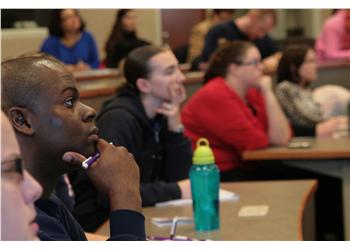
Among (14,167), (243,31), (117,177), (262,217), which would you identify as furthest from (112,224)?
(243,31)

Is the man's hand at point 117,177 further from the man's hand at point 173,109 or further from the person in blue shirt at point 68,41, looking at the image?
the person in blue shirt at point 68,41

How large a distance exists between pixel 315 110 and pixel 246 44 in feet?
3.20

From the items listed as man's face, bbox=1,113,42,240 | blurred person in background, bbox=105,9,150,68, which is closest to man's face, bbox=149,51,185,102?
man's face, bbox=1,113,42,240

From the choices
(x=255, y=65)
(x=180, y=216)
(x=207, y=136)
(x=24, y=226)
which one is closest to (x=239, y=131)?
(x=207, y=136)

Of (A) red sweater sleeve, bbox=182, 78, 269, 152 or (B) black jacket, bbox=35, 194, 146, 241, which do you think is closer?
(B) black jacket, bbox=35, 194, 146, 241

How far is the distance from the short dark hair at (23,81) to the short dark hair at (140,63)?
1.00m

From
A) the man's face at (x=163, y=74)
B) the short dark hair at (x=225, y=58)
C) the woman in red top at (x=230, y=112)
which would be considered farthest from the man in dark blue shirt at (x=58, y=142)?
the short dark hair at (x=225, y=58)

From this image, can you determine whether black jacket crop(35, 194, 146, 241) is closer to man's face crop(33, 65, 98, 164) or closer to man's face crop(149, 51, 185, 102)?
man's face crop(33, 65, 98, 164)

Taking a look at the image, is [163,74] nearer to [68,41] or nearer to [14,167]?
[14,167]

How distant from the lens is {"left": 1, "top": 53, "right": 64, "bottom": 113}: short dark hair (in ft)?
3.11

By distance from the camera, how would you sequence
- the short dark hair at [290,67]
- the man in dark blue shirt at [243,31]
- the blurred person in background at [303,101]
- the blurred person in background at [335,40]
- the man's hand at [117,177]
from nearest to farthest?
the man's hand at [117,177] → the blurred person in background at [303,101] → the short dark hair at [290,67] → the man in dark blue shirt at [243,31] → the blurred person in background at [335,40]

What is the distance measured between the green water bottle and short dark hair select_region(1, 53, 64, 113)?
865 millimetres

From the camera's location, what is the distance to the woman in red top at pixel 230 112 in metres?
3.15
